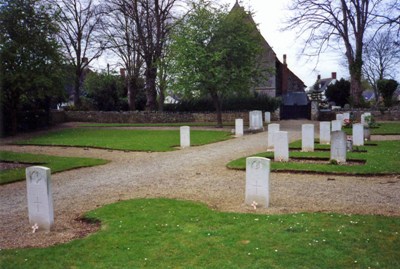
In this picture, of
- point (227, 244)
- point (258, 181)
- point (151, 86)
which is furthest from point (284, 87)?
point (227, 244)

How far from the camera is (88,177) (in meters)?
12.4

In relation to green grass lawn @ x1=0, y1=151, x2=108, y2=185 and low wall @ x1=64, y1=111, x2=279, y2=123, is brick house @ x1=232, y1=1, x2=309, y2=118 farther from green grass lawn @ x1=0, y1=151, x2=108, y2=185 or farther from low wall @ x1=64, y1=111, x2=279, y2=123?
green grass lawn @ x1=0, y1=151, x2=108, y2=185

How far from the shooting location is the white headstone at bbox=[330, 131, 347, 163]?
13.3m

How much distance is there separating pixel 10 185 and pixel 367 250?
1006 centimetres

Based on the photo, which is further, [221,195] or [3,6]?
[3,6]

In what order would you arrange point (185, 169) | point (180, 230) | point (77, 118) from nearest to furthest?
point (180, 230) → point (185, 169) → point (77, 118)

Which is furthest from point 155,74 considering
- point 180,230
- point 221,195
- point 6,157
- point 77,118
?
point 180,230

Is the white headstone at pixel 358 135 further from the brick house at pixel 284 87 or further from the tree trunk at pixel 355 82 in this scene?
the tree trunk at pixel 355 82

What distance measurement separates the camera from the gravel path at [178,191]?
7.59 meters

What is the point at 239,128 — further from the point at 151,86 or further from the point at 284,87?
the point at 284,87

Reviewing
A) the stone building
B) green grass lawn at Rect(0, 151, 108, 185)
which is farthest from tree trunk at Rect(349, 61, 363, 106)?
green grass lawn at Rect(0, 151, 108, 185)

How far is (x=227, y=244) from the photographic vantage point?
19.2 feet

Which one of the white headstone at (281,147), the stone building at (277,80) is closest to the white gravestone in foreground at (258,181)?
the white headstone at (281,147)

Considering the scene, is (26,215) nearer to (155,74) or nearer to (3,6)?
(3,6)
